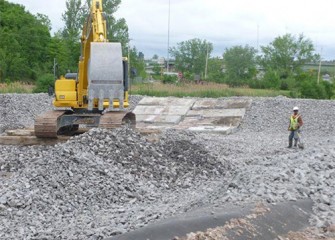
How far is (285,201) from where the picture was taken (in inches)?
337

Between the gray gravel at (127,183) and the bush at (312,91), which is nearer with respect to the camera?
the gray gravel at (127,183)

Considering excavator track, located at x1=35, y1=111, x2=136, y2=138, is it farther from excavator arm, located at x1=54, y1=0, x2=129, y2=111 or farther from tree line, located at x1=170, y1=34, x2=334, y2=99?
tree line, located at x1=170, y1=34, x2=334, y2=99

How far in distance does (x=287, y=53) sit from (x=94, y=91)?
4619cm

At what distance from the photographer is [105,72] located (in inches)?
596

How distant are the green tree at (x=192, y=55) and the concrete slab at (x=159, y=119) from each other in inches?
1450

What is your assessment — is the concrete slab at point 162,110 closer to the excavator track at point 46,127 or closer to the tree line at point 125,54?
the tree line at point 125,54

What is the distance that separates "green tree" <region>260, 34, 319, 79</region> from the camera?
193 feet

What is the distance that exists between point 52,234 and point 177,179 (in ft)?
15.3

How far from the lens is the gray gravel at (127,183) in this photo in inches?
331

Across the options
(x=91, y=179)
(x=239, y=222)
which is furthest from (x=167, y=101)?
(x=239, y=222)

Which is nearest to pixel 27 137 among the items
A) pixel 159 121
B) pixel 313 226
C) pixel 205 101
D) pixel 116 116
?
pixel 116 116

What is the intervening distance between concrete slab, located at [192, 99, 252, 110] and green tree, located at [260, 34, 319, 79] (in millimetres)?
29938

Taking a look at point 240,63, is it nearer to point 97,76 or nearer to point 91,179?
point 97,76

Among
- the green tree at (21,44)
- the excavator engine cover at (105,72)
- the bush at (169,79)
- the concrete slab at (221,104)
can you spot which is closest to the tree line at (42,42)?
the green tree at (21,44)
